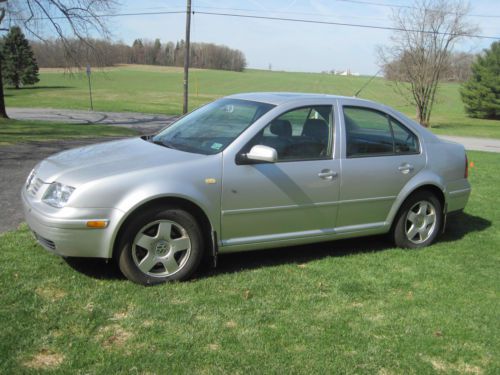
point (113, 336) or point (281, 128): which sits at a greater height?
point (281, 128)

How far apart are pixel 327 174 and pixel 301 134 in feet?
1.56

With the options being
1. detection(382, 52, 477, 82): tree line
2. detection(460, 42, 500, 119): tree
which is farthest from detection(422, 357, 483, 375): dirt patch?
detection(460, 42, 500, 119): tree

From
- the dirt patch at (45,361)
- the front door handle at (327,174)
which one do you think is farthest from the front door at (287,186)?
the dirt patch at (45,361)

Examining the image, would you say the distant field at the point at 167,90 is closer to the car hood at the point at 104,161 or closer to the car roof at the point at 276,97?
the car roof at the point at 276,97

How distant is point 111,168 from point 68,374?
172 centimetres

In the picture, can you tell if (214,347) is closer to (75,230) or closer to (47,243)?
(75,230)

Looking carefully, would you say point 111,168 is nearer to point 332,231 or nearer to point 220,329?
point 220,329

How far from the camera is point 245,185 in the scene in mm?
4453

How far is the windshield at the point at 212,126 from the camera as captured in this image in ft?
15.3

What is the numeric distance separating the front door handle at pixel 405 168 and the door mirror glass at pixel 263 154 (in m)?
1.71

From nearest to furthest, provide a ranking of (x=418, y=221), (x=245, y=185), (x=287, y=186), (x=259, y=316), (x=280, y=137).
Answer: (x=259, y=316), (x=245, y=185), (x=287, y=186), (x=280, y=137), (x=418, y=221)

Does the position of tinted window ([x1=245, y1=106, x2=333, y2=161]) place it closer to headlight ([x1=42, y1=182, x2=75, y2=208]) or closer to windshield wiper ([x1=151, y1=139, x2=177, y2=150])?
windshield wiper ([x1=151, y1=139, x2=177, y2=150])

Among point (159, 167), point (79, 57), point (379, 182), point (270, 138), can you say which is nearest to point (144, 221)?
point (159, 167)

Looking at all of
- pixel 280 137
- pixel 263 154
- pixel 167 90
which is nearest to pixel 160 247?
pixel 263 154
